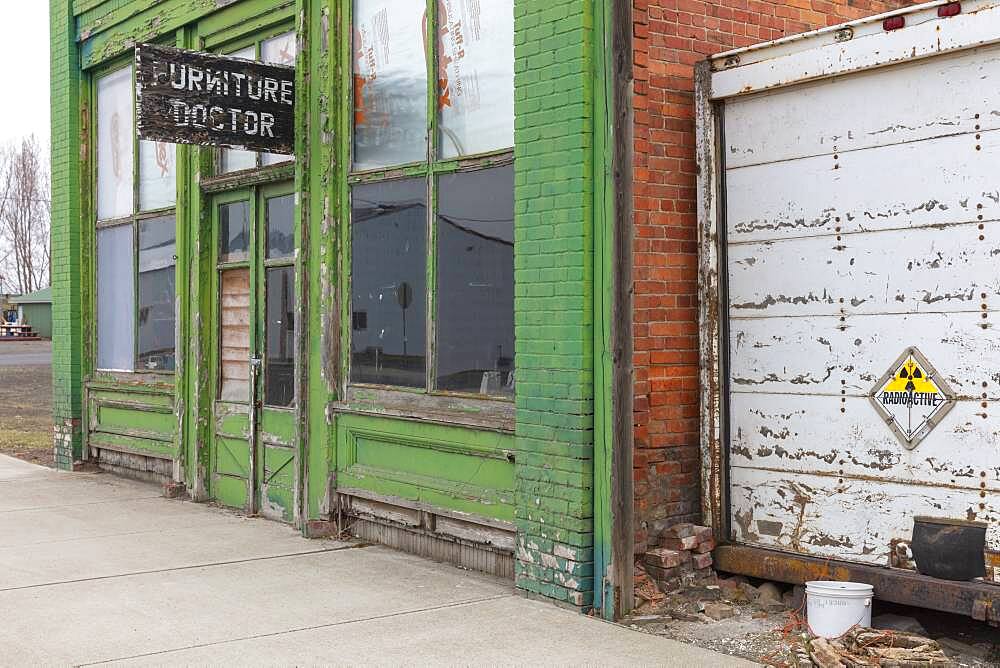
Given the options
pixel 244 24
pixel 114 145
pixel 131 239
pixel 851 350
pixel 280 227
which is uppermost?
pixel 244 24

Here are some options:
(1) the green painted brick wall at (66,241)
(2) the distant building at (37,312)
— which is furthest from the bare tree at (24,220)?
(1) the green painted brick wall at (66,241)

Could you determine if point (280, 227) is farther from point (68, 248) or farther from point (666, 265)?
point (68, 248)

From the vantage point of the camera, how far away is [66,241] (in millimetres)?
12188

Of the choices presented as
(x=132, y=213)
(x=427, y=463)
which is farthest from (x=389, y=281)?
(x=132, y=213)

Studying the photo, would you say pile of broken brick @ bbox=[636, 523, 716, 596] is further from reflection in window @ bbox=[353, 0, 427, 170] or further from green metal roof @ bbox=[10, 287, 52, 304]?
green metal roof @ bbox=[10, 287, 52, 304]

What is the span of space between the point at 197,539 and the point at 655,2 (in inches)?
186

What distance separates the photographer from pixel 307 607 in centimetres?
630

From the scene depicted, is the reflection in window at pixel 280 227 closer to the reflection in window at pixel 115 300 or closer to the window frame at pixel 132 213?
the window frame at pixel 132 213

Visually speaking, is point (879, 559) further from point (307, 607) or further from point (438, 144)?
point (438, 144)

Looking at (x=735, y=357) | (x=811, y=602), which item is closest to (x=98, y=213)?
(x=735, y=357)

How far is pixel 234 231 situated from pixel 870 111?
222 inches

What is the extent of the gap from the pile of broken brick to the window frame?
211 inches

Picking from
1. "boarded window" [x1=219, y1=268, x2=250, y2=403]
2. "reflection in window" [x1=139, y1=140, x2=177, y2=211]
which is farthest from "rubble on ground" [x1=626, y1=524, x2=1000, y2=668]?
"reflection in window" [x1=139, y1=140, x2=177, y2=211]

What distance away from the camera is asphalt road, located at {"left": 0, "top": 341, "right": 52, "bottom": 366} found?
116 feet
